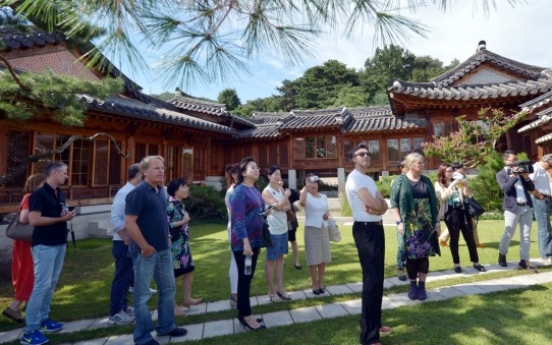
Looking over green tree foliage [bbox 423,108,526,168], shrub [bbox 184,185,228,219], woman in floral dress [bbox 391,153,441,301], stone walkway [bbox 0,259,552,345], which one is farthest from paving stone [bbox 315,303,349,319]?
green tree foliage [bbox 423,108,526,168]

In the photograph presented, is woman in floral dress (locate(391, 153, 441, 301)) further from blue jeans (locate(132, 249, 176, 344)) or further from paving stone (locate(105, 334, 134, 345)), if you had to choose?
paving stone (locate(105, 334, 134, 345))

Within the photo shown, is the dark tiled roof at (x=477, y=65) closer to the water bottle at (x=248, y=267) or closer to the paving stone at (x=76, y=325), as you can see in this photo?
the water bottle at (x=248, y=267)

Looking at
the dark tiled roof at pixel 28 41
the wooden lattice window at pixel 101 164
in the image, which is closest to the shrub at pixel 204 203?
the wooden lattice window at pixel 101 164

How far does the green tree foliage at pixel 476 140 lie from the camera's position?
10965 millimetres

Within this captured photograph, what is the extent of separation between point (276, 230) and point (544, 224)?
14.9ft

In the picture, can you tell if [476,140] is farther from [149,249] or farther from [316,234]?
[149,249]

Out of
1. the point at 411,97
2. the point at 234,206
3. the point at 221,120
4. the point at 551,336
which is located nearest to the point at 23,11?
the point at 234,206

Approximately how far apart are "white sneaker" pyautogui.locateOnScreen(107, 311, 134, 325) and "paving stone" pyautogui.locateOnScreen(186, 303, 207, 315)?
686 millimetres

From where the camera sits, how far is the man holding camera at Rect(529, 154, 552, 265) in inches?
185

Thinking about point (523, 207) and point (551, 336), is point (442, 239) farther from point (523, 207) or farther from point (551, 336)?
point (551, 336)

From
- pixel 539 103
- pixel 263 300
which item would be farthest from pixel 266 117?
pixel 263 300

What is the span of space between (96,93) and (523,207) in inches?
279

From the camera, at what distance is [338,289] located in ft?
13.8

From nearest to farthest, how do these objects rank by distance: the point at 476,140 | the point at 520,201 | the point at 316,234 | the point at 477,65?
the point at 316,234
the point at 520,201
the point at 476,140
the point at 477,65
